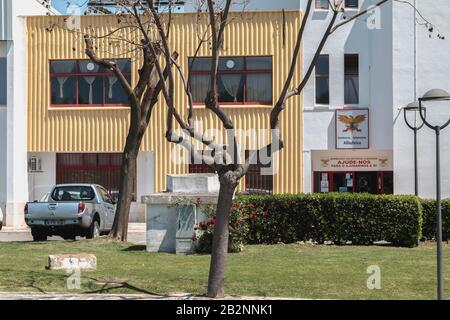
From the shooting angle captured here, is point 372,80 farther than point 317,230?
Yes

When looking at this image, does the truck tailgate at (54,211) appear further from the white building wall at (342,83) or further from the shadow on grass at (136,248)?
the white building wall at (342,83)

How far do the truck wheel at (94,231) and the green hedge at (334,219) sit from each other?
16.7 feet

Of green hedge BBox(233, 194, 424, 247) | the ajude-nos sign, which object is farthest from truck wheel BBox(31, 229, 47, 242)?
the ajude-nos sign

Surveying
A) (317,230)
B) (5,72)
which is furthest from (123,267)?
(5,72)

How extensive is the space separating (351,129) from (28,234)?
12.5 meters

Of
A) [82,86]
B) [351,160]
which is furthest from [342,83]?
[82,86]

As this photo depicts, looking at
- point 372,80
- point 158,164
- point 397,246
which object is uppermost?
point 372,80

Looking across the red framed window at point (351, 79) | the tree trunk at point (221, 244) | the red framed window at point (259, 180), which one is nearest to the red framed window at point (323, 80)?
the red framed window at point (351, 79)

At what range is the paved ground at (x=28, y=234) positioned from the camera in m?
23.1

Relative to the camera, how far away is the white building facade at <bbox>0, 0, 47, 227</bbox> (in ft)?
97.1

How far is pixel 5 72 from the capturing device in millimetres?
30000

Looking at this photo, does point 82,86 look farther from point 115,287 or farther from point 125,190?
point 115,287
